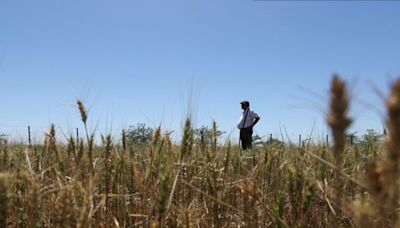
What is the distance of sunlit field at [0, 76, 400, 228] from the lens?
74 cm

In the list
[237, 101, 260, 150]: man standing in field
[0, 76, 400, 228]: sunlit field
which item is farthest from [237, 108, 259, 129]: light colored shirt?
[0, 76, 400, 228]: sunlit field

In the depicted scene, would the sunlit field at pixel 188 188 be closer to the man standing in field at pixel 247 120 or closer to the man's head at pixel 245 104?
the man standing in field at pixel 247 120

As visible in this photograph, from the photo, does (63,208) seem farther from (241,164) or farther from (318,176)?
(241,164)

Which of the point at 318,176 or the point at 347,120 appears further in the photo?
the point at 318,176

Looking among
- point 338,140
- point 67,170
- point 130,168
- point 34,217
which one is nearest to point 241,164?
point 130,168

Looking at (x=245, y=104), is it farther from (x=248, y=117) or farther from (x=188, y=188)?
(x=188, y=188)

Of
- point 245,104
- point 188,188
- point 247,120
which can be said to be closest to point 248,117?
point 247,120

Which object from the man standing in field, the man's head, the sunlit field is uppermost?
the man's head

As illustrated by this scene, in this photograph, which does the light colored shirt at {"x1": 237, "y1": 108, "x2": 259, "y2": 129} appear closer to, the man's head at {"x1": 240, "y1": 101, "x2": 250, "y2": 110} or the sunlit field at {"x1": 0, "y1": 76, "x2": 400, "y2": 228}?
the man's head at {"x1": 240, "y1": 101, "x2": 250, "y2": 110}

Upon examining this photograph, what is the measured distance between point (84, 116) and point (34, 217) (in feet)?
2.39

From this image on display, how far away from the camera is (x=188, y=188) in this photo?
2430 millimetres

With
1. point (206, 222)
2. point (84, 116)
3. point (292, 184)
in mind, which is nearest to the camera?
point (292, 184)

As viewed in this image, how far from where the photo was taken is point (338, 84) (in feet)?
2.43

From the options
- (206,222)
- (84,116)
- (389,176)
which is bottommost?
(206,222)
